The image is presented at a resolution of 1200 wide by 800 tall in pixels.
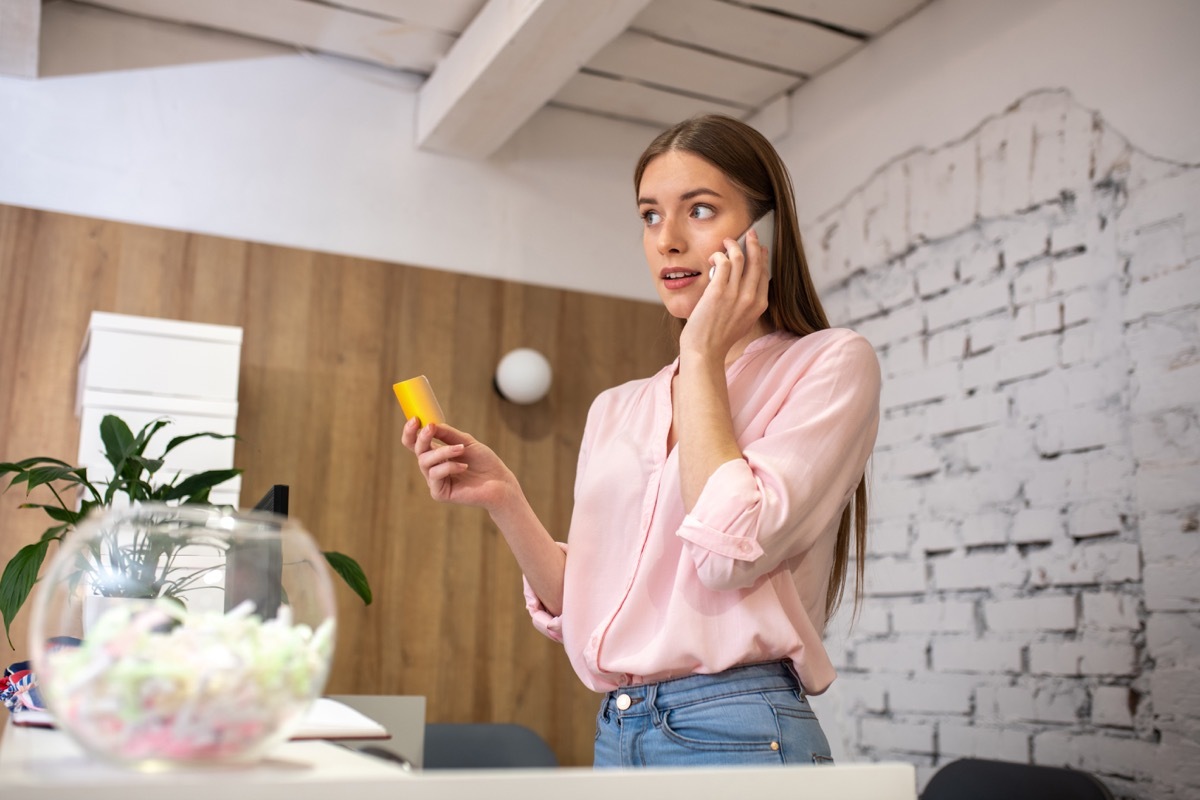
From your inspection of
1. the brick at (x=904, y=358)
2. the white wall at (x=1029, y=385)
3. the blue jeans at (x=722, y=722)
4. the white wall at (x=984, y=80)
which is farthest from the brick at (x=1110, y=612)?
the blue jeans at (x=722, y=722)

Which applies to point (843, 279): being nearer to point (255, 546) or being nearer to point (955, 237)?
point (955, 237)

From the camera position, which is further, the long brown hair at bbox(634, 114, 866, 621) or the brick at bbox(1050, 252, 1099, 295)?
the brick at bbox(1050, 252, 1099, 295)

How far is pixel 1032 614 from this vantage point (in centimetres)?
254

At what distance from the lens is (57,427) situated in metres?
2.89

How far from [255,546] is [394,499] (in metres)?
2.63

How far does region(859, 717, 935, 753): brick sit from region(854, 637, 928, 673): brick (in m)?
0.13

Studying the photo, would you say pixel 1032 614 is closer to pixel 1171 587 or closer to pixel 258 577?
pixel 1171 587

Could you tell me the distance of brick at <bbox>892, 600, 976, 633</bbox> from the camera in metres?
2.73

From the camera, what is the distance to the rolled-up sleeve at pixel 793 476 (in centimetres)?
107

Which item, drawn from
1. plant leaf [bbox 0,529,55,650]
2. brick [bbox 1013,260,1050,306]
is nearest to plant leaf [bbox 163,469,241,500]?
plant leaf [bbox 0,529,55,650]

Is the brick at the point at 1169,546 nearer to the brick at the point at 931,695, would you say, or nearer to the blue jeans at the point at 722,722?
the brick at the point at 931,695

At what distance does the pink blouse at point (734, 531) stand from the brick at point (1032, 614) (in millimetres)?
1334

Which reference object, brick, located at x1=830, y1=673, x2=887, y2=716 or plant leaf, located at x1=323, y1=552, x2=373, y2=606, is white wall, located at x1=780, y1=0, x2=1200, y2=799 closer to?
brick, located at x1=830, y1=673, x2=887, y2=716

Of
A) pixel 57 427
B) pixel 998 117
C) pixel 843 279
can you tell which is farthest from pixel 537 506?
pixel 998 117
